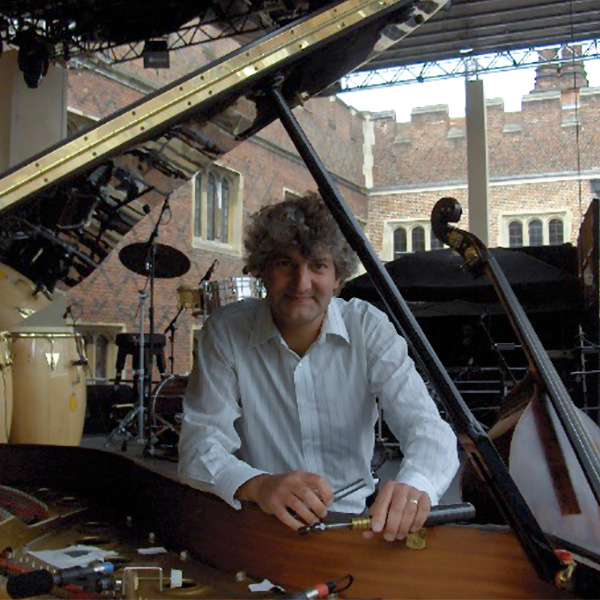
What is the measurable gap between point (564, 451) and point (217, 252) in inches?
492

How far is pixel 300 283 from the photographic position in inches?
69.1

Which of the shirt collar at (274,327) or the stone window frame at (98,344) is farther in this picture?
the stone window frame at (98,344)

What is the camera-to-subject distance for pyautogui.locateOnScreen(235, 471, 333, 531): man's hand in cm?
111

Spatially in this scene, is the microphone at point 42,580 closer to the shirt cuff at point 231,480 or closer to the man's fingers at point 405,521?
the shirt cuff at point 231,480

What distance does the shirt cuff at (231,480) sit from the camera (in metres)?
1.28

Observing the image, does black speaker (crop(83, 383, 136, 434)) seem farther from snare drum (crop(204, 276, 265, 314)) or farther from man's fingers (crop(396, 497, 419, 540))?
man's fingers (crop(396, 497, 419, 540))

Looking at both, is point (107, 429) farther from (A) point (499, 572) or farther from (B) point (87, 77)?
(A) point (499, 572)

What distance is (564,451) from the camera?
4.92ft

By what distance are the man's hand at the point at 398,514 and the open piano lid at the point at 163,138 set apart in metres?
0.78

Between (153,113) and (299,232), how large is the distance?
21.1 inches

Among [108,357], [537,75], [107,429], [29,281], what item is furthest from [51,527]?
[537,75]

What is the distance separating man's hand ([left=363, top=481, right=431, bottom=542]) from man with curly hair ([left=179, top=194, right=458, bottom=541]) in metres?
0.58

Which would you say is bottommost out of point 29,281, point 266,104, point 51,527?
point 51,527

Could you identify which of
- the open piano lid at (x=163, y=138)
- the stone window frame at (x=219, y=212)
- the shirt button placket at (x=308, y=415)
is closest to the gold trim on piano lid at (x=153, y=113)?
the open piano lid at (x=163, y=138)
